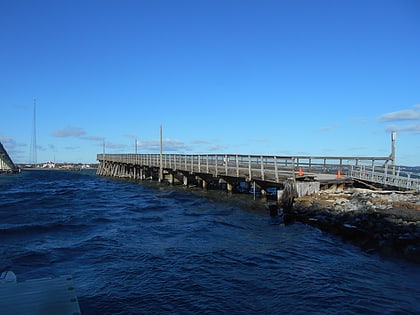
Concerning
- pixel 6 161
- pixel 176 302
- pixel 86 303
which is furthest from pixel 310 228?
pixel 6 161

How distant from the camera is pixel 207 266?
845 centimetres

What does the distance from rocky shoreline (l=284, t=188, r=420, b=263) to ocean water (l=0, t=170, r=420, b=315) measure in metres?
0.50

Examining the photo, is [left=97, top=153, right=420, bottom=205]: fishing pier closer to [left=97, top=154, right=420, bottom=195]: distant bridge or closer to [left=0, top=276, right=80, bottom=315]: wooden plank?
[left=97, top=154, right=420, bottom=195]: distant bridge

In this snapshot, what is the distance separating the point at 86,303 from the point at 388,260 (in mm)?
7254

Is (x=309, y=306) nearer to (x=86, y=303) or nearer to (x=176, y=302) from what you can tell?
(x=176, y=302)

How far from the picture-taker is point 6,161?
85.4 metres

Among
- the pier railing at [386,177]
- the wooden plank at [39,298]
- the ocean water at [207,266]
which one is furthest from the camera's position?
the pier railing at [386,177]

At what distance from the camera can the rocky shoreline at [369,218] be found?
9633 mm

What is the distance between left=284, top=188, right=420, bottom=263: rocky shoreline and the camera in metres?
9.63

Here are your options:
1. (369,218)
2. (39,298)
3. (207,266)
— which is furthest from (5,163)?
(39,298)

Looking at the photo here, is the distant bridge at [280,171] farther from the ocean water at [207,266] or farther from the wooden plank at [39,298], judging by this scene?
the wooden plank at [39,298]

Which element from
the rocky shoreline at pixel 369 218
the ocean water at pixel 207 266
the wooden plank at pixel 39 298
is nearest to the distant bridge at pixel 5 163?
the ocean water at pixel 207 266

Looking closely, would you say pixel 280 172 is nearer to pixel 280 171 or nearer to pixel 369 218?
pixel 280 171

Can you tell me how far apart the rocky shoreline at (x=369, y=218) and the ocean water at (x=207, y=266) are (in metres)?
0.50
